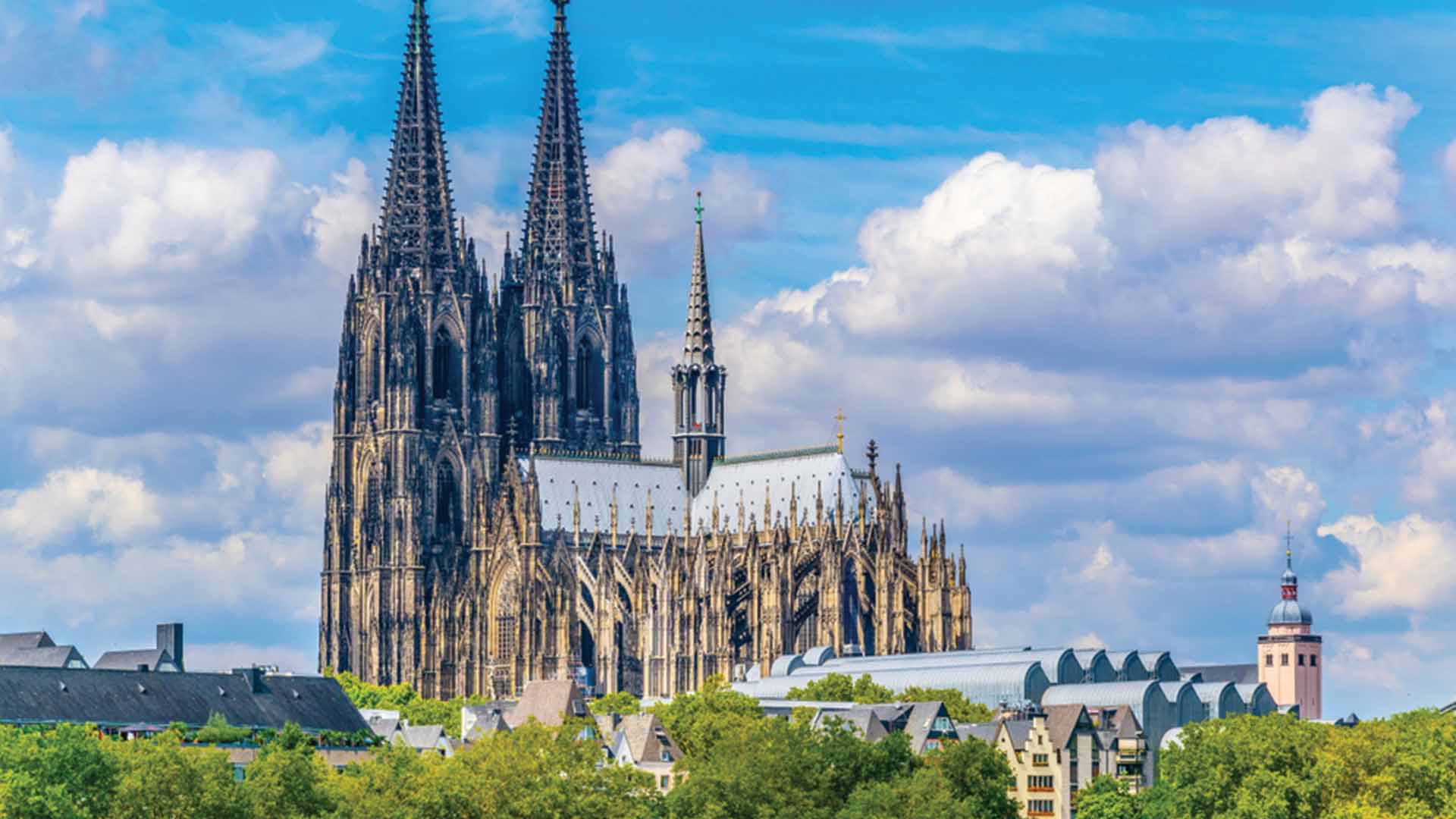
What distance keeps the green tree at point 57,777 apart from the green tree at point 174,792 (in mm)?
597

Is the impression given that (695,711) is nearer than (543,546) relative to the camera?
Yes

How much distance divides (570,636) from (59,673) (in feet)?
205

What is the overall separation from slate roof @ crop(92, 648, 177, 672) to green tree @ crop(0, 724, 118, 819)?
45.7 meters

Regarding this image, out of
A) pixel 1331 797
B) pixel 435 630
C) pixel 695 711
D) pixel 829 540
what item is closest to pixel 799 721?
pixel 695 711

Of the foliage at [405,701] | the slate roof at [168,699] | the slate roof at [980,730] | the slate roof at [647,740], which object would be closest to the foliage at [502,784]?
the slate roof at [168,699]

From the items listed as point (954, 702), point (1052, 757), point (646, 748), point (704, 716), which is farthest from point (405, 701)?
point (1052, 757)

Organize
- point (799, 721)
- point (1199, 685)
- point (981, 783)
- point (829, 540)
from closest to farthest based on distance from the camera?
point (981, 783)
point (799, 721)
point (1199, 685)
point (829, 540)

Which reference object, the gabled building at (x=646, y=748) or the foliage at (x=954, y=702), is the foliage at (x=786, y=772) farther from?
the foliage at (x=954, y=702)

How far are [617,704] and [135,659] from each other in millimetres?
28241

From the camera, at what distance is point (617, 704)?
6841 inches

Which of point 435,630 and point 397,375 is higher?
point 397,375

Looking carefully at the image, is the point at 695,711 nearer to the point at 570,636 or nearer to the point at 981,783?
the point at 981,783

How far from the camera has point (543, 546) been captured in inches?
7751

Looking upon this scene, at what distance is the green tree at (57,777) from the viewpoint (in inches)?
3957
